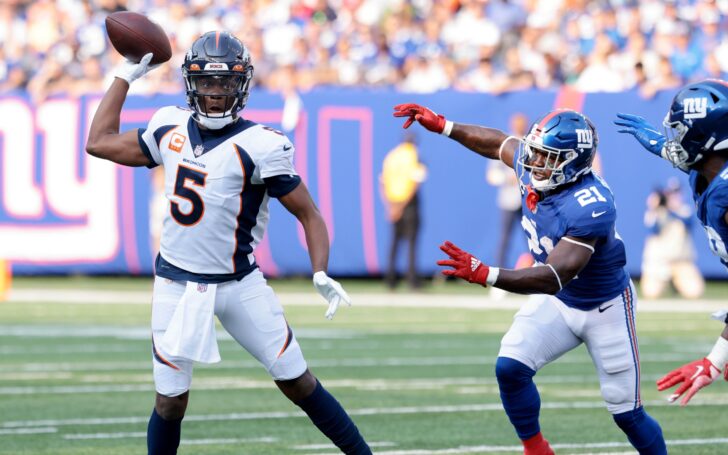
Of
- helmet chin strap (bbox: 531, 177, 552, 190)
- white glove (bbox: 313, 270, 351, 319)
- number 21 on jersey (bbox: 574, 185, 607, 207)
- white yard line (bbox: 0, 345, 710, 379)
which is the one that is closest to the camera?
white glove (bbox: 313, 270, 351, 319)

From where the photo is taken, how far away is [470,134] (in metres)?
6.53

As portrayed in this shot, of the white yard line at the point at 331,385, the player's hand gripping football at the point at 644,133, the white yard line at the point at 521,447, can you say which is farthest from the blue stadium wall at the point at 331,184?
the player's hand gripping football at the point at 644,133

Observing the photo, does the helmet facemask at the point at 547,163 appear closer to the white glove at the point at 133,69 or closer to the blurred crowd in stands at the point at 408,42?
the white glove at the point at 133,69

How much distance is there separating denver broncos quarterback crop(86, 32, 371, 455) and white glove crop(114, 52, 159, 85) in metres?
0.33

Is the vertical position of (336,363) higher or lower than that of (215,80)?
lower

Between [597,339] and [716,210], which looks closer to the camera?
[716,210]

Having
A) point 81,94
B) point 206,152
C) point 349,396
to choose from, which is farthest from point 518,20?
point 206,152

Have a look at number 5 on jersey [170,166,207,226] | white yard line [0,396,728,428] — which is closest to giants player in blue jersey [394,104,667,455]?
number 5 on jersey [170,166,207,226]

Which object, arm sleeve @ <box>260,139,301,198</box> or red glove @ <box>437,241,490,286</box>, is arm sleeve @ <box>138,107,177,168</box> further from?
red glove @ <box>437,241,490,286</box>

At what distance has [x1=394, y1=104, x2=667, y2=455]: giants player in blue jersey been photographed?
5.62 meters

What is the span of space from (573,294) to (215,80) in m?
1.73

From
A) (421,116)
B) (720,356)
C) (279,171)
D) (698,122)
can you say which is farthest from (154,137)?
(720,356)

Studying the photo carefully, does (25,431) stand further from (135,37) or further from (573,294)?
(573,294)

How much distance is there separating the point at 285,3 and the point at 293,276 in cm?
465
